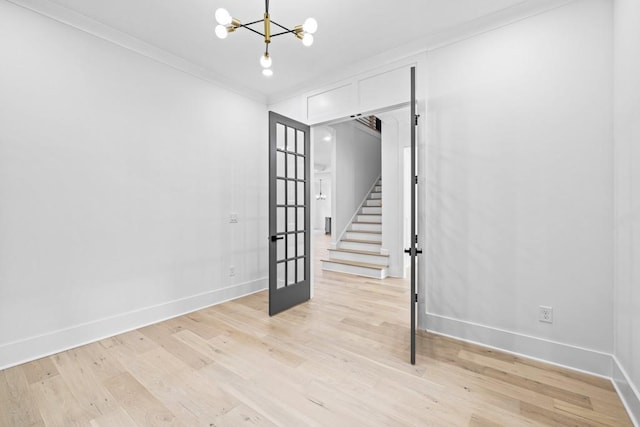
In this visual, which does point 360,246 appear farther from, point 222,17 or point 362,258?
point 222,17

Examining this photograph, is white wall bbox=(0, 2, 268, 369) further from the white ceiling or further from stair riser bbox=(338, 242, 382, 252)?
stair riser bbox=(338, 242, 382, 252)

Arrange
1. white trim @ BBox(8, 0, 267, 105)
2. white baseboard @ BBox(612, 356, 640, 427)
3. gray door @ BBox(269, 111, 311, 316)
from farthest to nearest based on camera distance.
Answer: gray door @ BBox(269, 111, 311, 316)
white trim @ BBox(8, 0, 267, 105)
white baseboard @ BBox(612, 356, 640, 427)

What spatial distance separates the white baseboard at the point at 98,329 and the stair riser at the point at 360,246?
261cm

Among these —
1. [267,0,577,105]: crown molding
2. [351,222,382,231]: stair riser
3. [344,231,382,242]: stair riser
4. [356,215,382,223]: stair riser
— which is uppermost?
[267,0,577,105]: crown molding

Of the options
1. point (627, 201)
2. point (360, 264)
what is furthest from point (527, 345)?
point (360, 264)

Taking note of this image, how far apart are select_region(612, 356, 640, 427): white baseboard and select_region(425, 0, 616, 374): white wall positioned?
133 mm

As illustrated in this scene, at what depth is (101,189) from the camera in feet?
8.48

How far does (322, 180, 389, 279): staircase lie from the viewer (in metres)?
4.89

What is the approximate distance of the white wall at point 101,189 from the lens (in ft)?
7.11

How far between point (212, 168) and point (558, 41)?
3559 mm

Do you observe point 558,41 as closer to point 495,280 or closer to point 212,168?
point 495,280

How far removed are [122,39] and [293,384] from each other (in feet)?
11.3

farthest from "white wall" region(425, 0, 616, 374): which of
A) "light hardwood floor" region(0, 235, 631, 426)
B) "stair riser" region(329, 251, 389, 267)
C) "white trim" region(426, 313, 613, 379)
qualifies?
"stair riser" region(329, 251, 389, 267)

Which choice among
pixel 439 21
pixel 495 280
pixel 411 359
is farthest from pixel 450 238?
pixel 439 21
